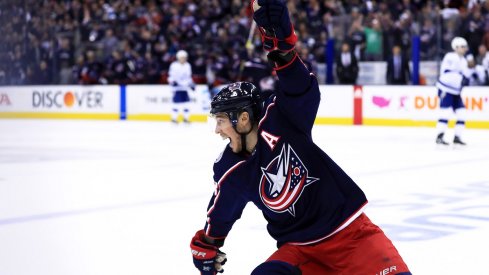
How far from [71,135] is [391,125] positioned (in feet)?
17.9

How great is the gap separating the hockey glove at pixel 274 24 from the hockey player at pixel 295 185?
0.54ft

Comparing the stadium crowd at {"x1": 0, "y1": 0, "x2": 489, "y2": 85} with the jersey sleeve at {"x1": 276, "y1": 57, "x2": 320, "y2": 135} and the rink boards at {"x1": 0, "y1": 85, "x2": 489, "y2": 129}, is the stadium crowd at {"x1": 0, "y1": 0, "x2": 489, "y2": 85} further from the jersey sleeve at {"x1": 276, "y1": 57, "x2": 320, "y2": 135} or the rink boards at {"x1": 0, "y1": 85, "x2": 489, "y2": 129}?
the jersey sleeve at {"x1": 276, "y1": 57, "x2": 320, "y2": 135}

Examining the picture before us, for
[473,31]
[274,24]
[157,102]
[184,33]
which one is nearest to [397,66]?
[473,31]

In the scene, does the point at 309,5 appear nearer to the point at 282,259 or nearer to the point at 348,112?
the point at 348,112

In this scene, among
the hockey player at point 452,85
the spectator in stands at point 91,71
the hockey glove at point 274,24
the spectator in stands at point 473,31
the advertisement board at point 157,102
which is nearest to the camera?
the hockey glove at point 274,24

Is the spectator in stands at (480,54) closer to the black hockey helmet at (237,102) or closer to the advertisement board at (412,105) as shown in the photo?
Answer: the advertisement board at (412,105)

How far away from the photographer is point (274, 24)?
263cm

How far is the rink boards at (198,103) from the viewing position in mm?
14461

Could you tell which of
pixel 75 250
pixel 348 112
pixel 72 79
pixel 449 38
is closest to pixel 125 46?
pixel 72 79

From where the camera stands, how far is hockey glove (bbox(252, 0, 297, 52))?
260 centimetres

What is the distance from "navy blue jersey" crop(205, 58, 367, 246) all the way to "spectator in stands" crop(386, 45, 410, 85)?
474 inches

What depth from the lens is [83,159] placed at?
1021 centimetres

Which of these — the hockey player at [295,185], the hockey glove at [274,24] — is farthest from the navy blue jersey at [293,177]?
the hockey glove at [274,24]

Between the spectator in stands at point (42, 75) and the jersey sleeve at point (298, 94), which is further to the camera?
the spectator in stands at point (42, 75)
